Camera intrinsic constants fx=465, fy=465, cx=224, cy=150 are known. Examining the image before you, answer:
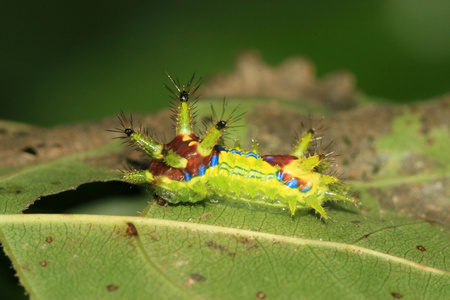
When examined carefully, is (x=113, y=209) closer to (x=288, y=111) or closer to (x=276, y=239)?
(x=276, y=239)

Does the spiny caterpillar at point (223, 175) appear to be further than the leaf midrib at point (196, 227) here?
Yes

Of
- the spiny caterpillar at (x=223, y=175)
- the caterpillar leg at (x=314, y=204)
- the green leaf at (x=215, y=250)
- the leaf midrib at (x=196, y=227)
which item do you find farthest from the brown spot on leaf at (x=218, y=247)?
the caterpillar leg at (x=314, y=204)

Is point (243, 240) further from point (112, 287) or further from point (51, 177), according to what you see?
point (51, 177)

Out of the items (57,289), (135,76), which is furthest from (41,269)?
(135,76)

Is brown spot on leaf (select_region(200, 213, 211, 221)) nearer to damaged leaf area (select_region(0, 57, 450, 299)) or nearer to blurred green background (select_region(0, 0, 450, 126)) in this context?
damaged leaf area (select_region(0, 57, 450, 299))

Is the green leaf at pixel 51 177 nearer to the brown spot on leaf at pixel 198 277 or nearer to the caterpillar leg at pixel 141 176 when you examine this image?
the caterpillar leg at pixel 141 176

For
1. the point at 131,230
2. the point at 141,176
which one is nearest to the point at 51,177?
A: the point at 141,176
